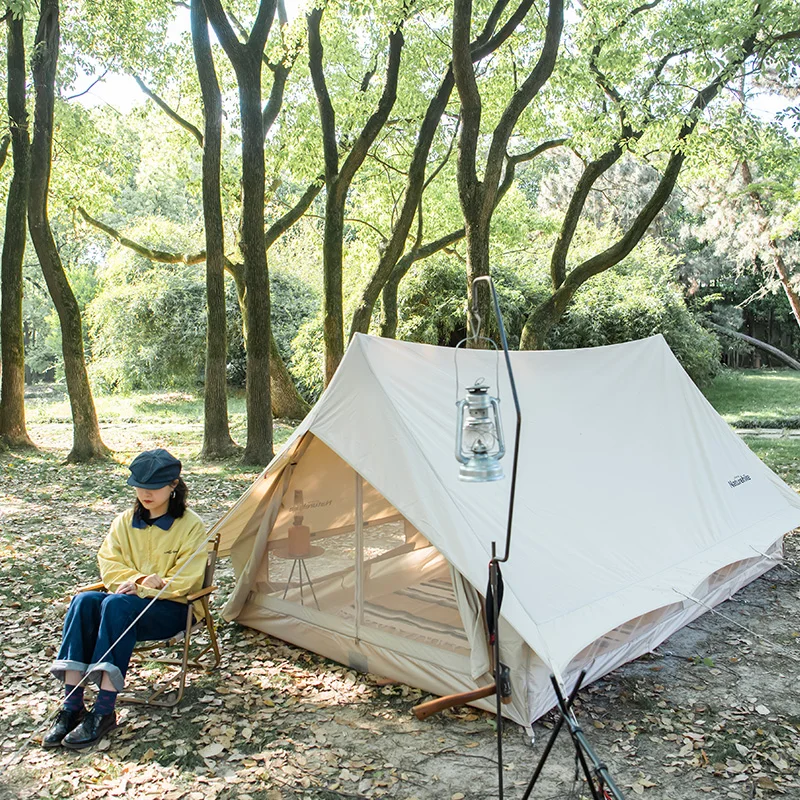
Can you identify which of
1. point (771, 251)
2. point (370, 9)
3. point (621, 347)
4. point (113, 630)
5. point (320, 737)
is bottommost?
point (320, 737)

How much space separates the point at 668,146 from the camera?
10719mm

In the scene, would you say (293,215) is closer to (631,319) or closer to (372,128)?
(372,128)

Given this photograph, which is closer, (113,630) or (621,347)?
(113,630)

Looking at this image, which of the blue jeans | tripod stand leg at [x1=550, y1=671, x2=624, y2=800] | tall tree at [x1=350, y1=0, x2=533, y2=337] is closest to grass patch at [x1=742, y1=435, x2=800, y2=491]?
tall tree at [x1=350, y1=0, x2=533, y2=337]

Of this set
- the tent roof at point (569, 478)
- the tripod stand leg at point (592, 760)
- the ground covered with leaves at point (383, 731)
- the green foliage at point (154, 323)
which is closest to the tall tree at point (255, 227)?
the ground covered with leaves at point (383, 731)

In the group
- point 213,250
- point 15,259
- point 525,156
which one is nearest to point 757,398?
point 525,156

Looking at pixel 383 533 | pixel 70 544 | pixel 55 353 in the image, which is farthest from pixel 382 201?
pixel 55 353

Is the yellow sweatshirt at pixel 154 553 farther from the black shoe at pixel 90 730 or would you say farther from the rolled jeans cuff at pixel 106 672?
the black shoe at pixel 90 730

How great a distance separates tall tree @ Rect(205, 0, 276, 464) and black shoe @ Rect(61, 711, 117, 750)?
6869mm

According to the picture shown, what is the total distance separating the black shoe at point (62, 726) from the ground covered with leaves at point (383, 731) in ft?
0.15

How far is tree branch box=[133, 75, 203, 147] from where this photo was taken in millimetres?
13609

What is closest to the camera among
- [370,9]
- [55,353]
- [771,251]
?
[370,9]

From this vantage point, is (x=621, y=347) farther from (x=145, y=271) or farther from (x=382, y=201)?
(x=145, y=271)

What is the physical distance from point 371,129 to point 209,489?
5.61m
